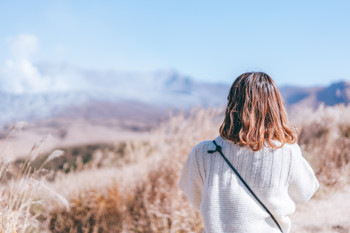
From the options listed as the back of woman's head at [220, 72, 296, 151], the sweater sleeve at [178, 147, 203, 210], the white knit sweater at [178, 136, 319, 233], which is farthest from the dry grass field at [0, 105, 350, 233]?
the back of woman's head at [220, 72, 296, 151]

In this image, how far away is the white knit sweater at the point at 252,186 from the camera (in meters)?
1.51

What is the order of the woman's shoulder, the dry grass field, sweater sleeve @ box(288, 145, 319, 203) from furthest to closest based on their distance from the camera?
the dry grass field → the woman's shoulder → sweater sleeve @ box(288, 145, 319, 203)

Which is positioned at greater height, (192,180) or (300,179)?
(300,179)

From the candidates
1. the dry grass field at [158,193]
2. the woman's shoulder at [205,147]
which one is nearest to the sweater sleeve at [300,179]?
the woman's shoulder at [205,147]

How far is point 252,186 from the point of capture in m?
1.56

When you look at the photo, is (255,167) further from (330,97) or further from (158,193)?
(330,97)

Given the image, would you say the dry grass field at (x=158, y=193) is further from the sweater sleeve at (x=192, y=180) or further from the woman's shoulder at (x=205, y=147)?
the woman's shoulder at (x=205, y=147)

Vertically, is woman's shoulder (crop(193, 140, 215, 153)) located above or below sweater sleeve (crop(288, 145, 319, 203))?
above

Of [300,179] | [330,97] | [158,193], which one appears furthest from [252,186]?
[330,97]

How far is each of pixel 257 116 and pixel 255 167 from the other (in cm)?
28

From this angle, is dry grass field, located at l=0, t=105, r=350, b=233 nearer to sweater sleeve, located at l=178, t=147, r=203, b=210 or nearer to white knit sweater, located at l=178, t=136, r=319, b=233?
sweater sleeve, located at l=178, t=147, r=203, b=210

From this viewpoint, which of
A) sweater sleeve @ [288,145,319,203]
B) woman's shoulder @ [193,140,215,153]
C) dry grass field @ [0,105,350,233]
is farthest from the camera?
dry grass field @ [0,105,350,233]

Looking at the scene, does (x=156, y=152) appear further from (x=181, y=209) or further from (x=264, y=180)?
(x=264, y=180)

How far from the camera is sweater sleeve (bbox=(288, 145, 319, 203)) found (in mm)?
1506
